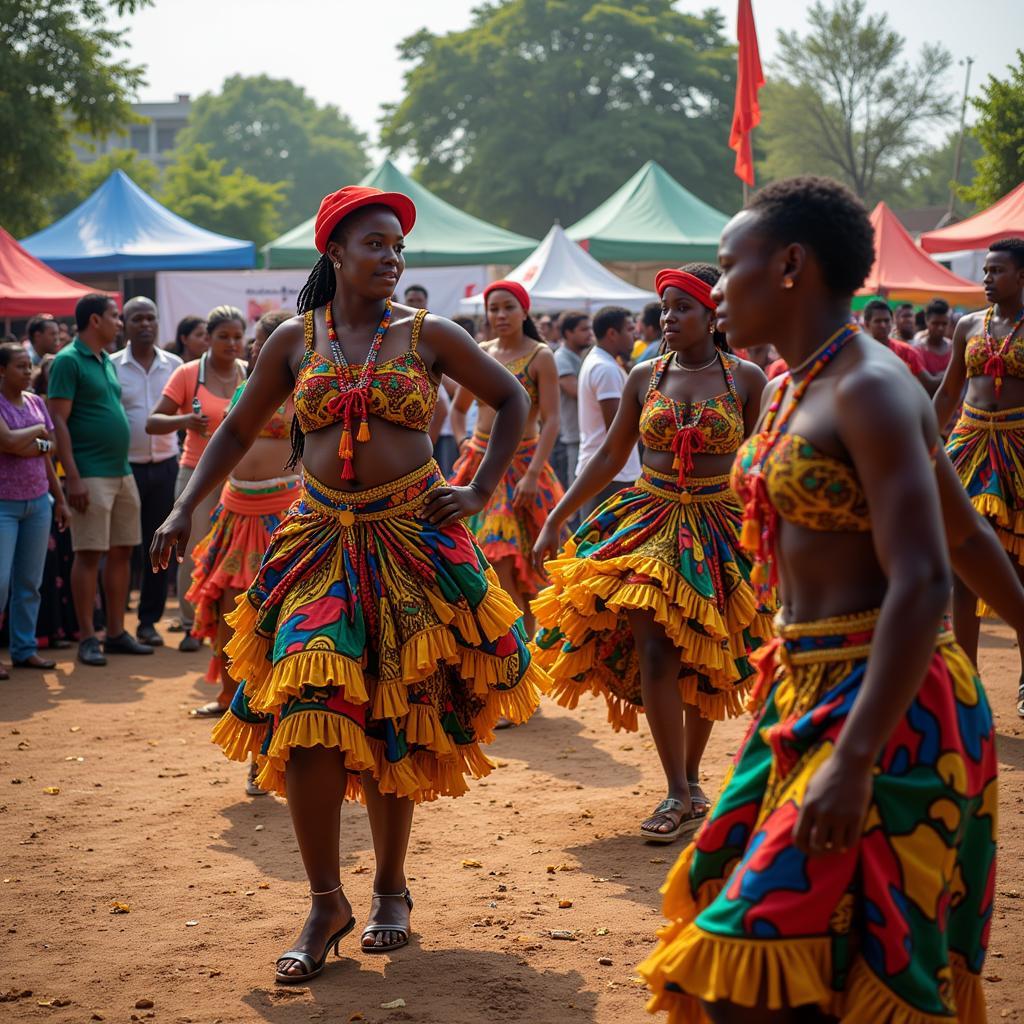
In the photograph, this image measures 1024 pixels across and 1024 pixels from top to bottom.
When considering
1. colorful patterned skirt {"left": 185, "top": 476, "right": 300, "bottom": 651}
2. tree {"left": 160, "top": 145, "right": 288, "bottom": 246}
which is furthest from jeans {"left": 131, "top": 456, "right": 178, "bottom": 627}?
tree {"left": 160, "top": 145, "right": 288, "bottom": 246}

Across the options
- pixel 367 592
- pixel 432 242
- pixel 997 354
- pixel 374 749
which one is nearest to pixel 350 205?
pixel 367 592

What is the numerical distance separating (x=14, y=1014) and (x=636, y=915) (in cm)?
210

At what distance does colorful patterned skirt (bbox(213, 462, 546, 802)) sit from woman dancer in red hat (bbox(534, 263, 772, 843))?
1.18 meters

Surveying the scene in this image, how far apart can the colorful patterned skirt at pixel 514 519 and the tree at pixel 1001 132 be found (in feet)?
55.4

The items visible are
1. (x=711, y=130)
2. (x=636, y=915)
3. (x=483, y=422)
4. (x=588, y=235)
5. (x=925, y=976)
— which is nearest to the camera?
(x=925, y=976)

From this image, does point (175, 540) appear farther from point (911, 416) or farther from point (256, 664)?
point (911, 416)

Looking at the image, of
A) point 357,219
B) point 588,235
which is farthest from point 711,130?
point 357,219

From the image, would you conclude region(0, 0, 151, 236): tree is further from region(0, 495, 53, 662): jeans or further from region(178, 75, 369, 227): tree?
region(178, 75, 369, 227): tree

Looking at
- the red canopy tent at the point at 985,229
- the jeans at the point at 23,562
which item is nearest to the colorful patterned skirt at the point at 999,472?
the jeans at the point at 23,562

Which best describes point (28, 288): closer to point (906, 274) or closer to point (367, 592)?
point (367, 592)

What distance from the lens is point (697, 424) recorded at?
19.1ft

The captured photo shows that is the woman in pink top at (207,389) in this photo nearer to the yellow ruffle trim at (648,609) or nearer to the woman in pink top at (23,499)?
the woman in pink top at (23,499)

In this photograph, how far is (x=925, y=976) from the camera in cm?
256

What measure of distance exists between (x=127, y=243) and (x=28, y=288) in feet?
16.4
